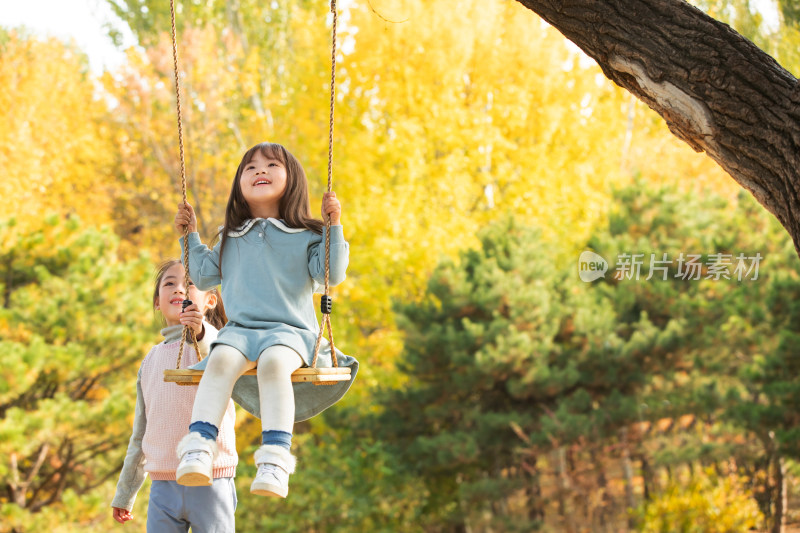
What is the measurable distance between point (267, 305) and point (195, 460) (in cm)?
A: 50

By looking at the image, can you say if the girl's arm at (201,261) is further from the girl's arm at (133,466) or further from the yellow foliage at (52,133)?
the yellow foliage at (52,133)

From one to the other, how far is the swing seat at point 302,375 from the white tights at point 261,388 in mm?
32

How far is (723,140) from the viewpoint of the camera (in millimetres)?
2254

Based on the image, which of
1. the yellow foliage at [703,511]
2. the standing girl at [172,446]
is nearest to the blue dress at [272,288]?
the standing girl at [172,446]

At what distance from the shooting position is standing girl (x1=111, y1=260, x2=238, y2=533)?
2467 millimetres

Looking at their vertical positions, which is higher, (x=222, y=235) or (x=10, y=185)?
(x=10, y=185)

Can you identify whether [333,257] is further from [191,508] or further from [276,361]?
[191,508]

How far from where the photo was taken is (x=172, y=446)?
8.27 ft

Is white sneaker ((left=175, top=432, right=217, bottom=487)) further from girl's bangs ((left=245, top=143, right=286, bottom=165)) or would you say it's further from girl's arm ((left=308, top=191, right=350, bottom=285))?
girl's bangs ((left=245, top=143, right=286, bottom=165))

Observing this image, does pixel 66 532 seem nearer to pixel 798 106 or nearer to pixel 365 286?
pixel 365 286

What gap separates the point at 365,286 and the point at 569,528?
4.09 meters

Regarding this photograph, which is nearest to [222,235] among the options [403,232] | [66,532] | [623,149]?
[66,532]

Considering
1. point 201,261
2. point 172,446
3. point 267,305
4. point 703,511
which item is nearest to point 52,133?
point 703,511

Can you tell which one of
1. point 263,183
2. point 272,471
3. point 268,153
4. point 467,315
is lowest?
point 272,471
